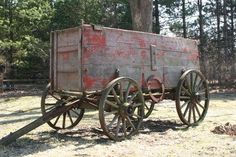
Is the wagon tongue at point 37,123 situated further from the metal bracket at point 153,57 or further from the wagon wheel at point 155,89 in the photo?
the metal bracket at point 153,57

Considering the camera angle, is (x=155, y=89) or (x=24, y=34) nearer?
(x=155, y=89)

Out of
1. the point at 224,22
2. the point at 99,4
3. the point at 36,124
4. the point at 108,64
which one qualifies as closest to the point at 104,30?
the point at 108,64

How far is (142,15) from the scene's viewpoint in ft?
51.4

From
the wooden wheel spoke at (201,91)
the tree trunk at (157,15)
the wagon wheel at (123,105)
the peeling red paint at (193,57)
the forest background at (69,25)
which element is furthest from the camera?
the tree trunk at (157,15)

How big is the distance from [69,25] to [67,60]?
23.4m

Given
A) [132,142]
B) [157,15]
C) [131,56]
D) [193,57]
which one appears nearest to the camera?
[132,142]

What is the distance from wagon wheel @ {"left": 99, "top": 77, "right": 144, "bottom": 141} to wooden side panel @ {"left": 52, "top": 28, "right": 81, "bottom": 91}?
633 millimetres

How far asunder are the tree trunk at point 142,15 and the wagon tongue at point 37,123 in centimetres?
739

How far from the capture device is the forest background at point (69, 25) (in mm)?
25094

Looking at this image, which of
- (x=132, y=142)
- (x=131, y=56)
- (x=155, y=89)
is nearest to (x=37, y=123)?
(x=132, y=142)

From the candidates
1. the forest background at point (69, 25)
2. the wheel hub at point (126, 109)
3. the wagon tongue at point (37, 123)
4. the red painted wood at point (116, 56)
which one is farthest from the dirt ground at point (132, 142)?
the forest background at point (69, 25)

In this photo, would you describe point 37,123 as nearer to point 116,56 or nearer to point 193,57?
point 116,56

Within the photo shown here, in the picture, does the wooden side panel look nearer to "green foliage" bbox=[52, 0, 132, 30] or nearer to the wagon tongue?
the wagon tongue

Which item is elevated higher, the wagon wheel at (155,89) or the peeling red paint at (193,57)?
the peeling red paint at (193,57)
